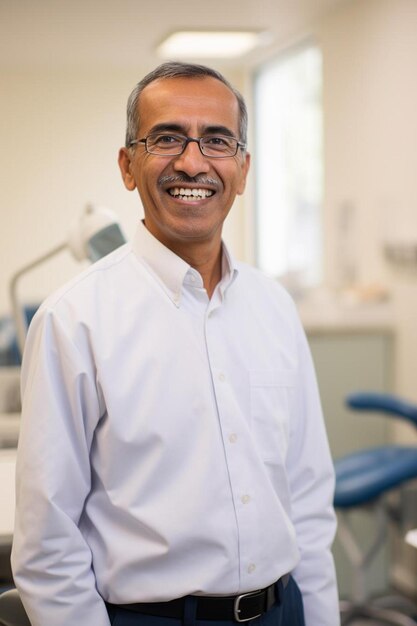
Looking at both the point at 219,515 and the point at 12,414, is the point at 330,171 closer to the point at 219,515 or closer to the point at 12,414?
the point at 12,414

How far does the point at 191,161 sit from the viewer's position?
1.22 m

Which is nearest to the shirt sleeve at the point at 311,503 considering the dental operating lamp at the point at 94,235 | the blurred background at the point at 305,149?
the dental operating lamp at the point at 94,235

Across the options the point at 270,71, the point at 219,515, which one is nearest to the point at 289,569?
the point at 219,515

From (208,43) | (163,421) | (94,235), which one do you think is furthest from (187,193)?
(208,43)

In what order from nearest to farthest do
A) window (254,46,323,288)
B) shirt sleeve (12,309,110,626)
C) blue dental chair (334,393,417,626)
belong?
shirt sleeve (12,309,110,626)
blue dental chair (334,393,417,626)
window (254,46,323,288)

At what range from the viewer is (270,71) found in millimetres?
5852

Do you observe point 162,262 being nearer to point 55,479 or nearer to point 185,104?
point 185,104

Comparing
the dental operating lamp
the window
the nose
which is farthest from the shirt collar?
the window

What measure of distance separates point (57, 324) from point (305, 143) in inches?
176

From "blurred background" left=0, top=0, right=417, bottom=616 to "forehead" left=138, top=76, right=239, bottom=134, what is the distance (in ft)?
3.58

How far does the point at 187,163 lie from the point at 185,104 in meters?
0.08

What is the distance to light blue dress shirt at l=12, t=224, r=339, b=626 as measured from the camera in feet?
3.78

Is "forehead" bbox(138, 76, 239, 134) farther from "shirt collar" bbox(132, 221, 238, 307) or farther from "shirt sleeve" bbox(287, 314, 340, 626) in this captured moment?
"shirt sleeve" bbox(287, 314, 340, 626)

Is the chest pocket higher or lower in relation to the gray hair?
lower
